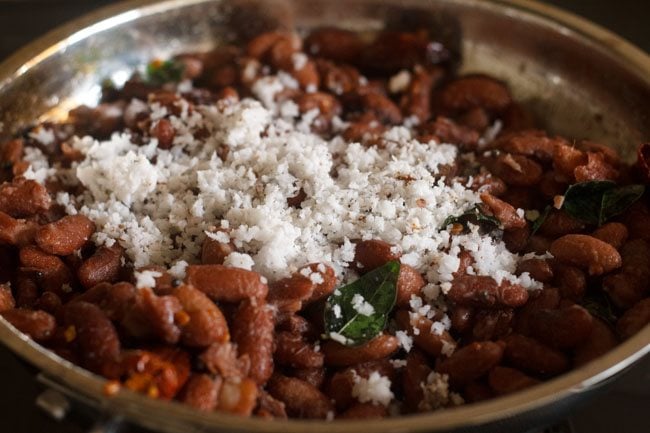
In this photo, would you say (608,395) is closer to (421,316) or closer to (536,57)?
(421,316)

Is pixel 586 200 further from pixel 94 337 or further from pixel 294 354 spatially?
pixel 94 337

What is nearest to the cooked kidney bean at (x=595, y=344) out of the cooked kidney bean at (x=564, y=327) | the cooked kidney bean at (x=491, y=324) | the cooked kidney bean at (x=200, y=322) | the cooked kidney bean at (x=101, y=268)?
the cooked kidney bean at (x=564, y=327)

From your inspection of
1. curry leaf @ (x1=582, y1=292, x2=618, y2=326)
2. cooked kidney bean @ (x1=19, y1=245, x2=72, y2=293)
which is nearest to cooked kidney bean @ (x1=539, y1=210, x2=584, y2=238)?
curry leaf @ (x1=582, y1=292, x2=618, y2=326)

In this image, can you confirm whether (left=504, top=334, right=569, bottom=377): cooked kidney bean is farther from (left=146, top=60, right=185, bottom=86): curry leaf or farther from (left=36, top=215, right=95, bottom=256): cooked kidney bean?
(left=146, top=60, right=185, bottom=86): curry leaf

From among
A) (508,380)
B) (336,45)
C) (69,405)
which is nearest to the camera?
(69,405)

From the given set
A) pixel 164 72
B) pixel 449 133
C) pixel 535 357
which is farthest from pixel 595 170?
pixel 164 72

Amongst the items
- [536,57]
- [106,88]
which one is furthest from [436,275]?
[106,88]
